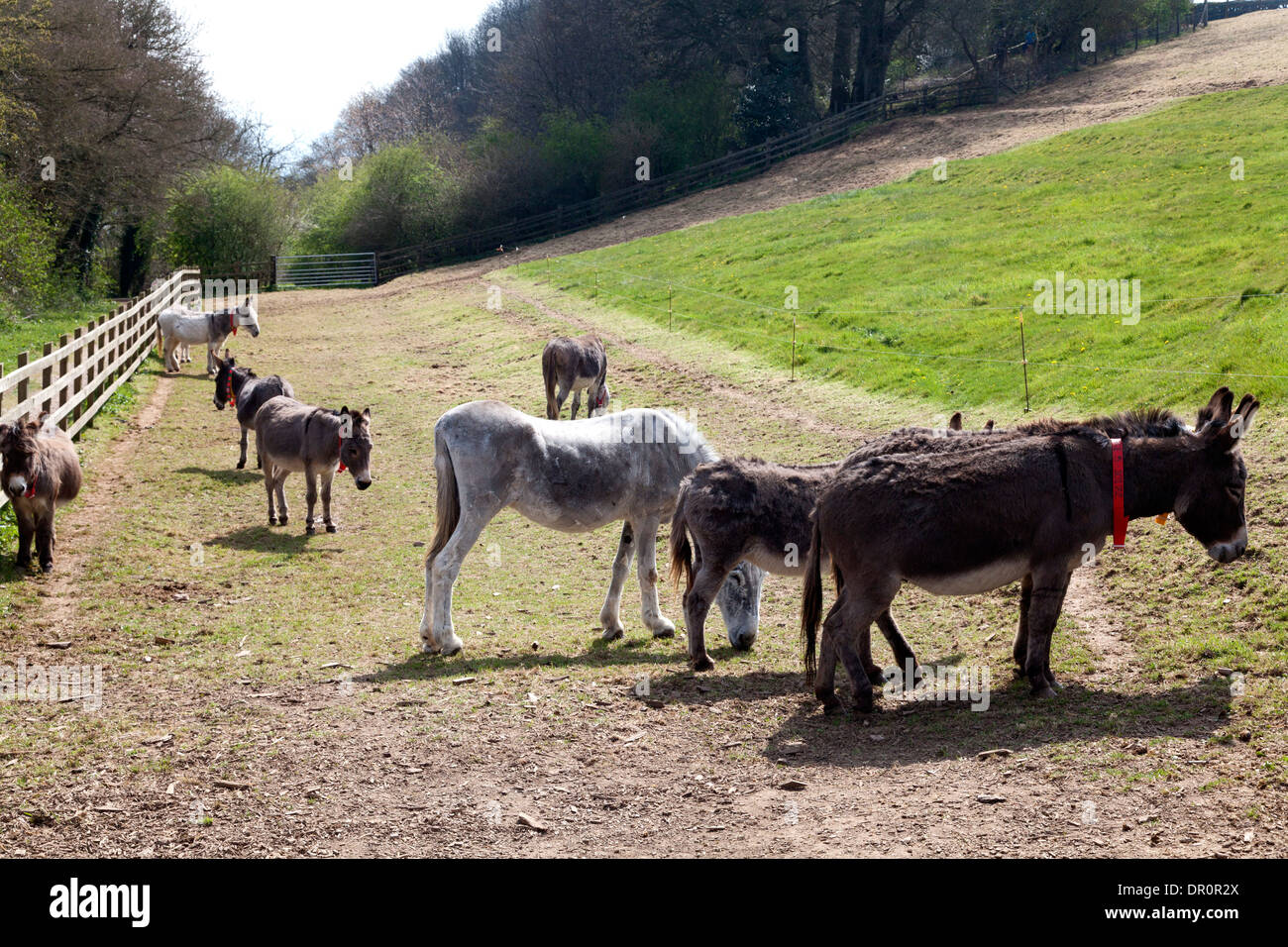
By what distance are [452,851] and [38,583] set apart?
7.53 metres

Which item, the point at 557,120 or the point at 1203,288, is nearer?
the point at 1203,288

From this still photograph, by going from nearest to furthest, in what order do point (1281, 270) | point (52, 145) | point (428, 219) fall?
1. point (1281, 270)
2. point (52, 145)
3. point (428, 219)

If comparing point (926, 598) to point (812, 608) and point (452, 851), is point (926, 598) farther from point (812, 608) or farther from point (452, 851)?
point (452, 851)

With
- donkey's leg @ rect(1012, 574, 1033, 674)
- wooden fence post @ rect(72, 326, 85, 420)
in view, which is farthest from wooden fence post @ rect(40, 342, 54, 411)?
donkey's leg @ rect(1012, 574, 1033, 674)

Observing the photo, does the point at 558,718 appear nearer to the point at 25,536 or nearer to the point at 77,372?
the point at 25,536

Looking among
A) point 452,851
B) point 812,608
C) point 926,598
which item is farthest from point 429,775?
point 926,598

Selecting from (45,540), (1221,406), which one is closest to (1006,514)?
(1221,406)

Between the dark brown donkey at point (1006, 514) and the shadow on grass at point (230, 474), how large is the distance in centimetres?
1196

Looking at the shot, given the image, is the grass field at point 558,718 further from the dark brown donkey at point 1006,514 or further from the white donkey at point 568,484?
the dark brown donkey at point 1006,514

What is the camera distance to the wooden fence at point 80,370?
14.8m

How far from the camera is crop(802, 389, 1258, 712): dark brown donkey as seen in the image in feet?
24.4

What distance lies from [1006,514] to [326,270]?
47.1 metres

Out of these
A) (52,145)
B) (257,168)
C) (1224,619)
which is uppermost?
(257,168)

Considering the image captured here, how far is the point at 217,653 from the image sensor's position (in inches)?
371
